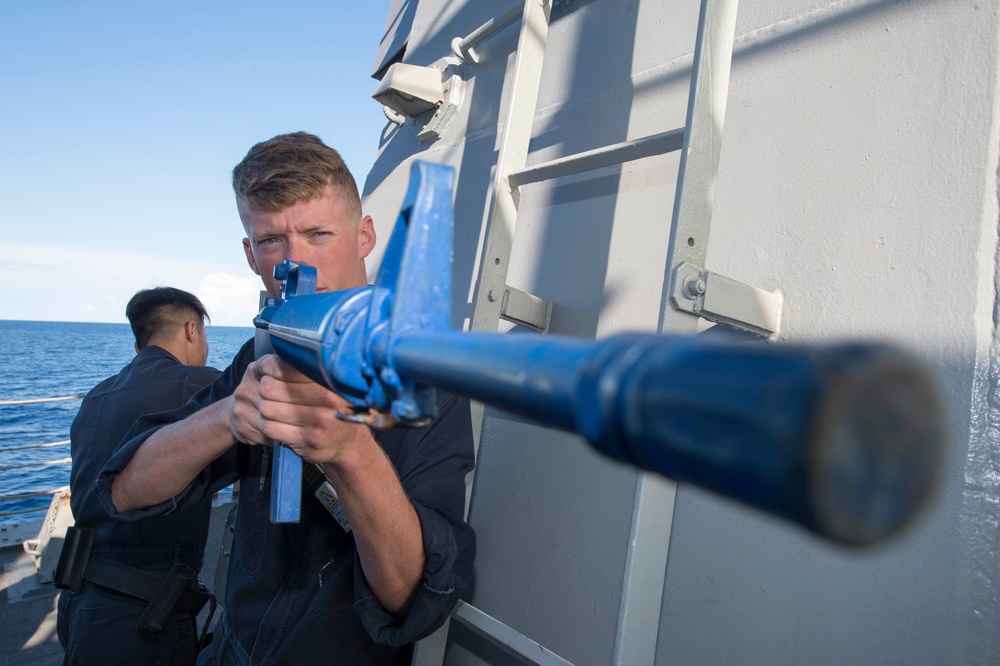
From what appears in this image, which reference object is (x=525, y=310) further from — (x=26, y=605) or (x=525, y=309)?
(x=26, y=605)

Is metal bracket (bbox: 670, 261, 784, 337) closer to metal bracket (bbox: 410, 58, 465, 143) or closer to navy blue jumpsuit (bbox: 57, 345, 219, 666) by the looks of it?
metal bracket (bbox: 410, 58, 465, 143)

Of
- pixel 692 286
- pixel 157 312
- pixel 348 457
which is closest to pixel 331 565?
pixel 348 457

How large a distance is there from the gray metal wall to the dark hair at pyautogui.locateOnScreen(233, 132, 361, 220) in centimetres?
72

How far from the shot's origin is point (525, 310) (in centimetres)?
186

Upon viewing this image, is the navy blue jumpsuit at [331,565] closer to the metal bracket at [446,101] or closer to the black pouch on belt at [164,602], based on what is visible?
the black pouch on belt at [164,602]

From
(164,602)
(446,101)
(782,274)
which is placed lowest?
(164,602)

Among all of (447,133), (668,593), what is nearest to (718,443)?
(668,593)

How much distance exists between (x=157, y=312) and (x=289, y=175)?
78.4 inches

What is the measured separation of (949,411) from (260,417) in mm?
1226

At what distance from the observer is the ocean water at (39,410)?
38.3ft

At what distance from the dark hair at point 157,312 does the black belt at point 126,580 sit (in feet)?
3.29

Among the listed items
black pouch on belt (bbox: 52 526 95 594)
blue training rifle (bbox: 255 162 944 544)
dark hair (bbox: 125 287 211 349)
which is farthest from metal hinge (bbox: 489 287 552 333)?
dark hair (bbox: 125 287 211 349)

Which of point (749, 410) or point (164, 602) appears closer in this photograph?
point (749, 410)

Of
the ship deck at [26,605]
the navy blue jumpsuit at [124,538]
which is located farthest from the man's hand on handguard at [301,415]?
the ship deck at [26,605]
